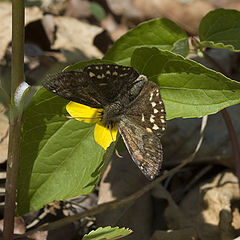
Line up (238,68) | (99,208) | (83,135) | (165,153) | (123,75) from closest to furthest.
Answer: (123,75), (83,135), (99,208), (165,153), (238,68)

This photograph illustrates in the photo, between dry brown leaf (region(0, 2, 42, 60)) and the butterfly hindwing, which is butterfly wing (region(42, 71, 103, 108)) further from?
dry brown leaf (region(0, 2, 42, 60))

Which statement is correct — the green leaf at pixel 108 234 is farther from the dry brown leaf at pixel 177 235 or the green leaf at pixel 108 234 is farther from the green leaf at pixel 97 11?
the green leaf at pixel 97 11

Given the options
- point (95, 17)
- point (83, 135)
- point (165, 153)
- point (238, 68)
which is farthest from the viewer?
point (95, 17)

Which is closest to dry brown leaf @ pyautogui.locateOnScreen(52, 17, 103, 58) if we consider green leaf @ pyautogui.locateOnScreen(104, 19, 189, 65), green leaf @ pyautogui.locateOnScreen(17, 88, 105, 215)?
green leaf @ pyautogui.locateOnScreen(104, 19, 189, 65)

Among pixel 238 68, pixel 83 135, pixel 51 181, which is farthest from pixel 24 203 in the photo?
pixel 238 68

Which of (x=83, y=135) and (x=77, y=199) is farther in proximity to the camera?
(x=77, y=199)

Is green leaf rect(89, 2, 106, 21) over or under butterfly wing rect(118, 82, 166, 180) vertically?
under

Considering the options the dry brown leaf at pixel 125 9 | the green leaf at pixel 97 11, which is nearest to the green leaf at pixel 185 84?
the green leaf at pixel 97 11

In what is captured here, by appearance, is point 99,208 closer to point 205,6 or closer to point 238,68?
point 238,68
